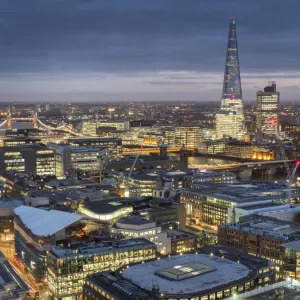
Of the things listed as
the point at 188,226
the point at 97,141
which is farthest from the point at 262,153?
the point at 188,226

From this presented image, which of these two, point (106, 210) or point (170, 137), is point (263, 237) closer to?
point (106, 210)

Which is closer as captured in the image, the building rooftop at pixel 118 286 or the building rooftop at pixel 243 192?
the building rooftop at pixel 118 286

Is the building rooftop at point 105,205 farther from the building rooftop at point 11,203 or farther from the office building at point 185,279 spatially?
the office building at point 185,279

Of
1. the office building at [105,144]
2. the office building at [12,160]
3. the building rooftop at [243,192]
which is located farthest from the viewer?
the office building at [105,144]

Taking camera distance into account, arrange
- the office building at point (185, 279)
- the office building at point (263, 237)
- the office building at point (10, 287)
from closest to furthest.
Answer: the office building at point (185, 279)
the office building at point (10, 287)
the office building at point (263, 237)

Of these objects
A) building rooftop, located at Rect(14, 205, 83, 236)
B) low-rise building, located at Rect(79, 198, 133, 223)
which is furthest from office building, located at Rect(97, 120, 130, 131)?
building rooftop, located at Rect(14, 205, 83, 236)

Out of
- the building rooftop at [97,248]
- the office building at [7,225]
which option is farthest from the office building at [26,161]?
the building rooftop at [97,248]
